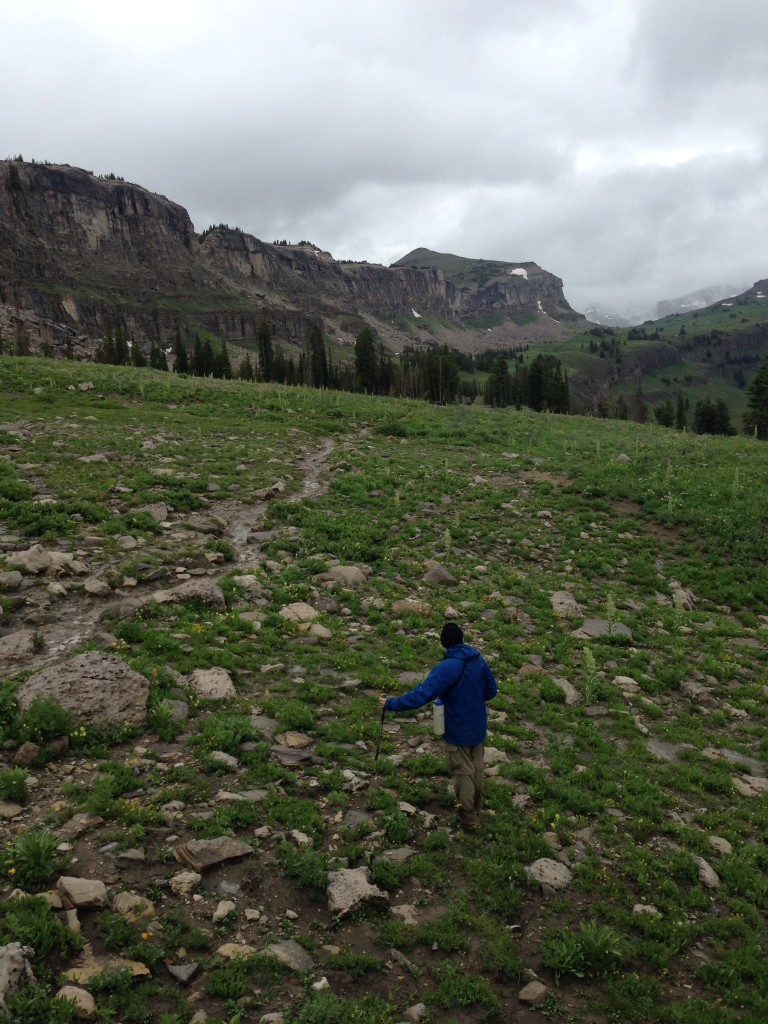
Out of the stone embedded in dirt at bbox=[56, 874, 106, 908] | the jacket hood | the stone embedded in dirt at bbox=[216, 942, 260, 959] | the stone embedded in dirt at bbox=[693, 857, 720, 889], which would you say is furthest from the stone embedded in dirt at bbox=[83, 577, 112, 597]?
the stone embedded in dirt at bbox=[693, 857, 720, 889]

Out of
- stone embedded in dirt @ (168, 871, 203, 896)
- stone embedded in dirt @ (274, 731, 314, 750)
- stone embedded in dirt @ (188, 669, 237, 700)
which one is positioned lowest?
stone embedded in dirt @ (168, 871, 203, 896)

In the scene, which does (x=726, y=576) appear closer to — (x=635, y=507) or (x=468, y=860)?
(x=635, y=507)

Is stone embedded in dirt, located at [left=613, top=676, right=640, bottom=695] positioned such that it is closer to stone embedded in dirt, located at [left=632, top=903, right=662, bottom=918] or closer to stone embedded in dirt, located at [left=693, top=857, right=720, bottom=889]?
stone embedded in dirt, located at [left=693, top=857, right=720, bottom=889]

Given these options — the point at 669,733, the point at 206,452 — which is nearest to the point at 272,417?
the point at 206,452

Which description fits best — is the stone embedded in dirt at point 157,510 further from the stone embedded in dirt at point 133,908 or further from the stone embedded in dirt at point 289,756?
the stone embedded in dirt at point 133,908

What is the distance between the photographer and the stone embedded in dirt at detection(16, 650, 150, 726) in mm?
8766

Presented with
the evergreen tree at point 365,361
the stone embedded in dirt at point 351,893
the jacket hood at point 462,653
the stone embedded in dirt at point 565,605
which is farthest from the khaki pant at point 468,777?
the evergreen tree at point 365,361

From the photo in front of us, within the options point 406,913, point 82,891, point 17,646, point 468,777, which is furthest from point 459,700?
point 17,646

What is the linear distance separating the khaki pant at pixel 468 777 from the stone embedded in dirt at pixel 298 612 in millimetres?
5854

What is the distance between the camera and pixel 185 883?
6.51 meters

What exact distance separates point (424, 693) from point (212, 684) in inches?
166

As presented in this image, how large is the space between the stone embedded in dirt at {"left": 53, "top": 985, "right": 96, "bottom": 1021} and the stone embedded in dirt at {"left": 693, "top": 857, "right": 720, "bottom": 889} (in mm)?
7253

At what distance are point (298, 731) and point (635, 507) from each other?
1859cm

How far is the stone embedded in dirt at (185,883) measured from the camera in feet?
21.2
